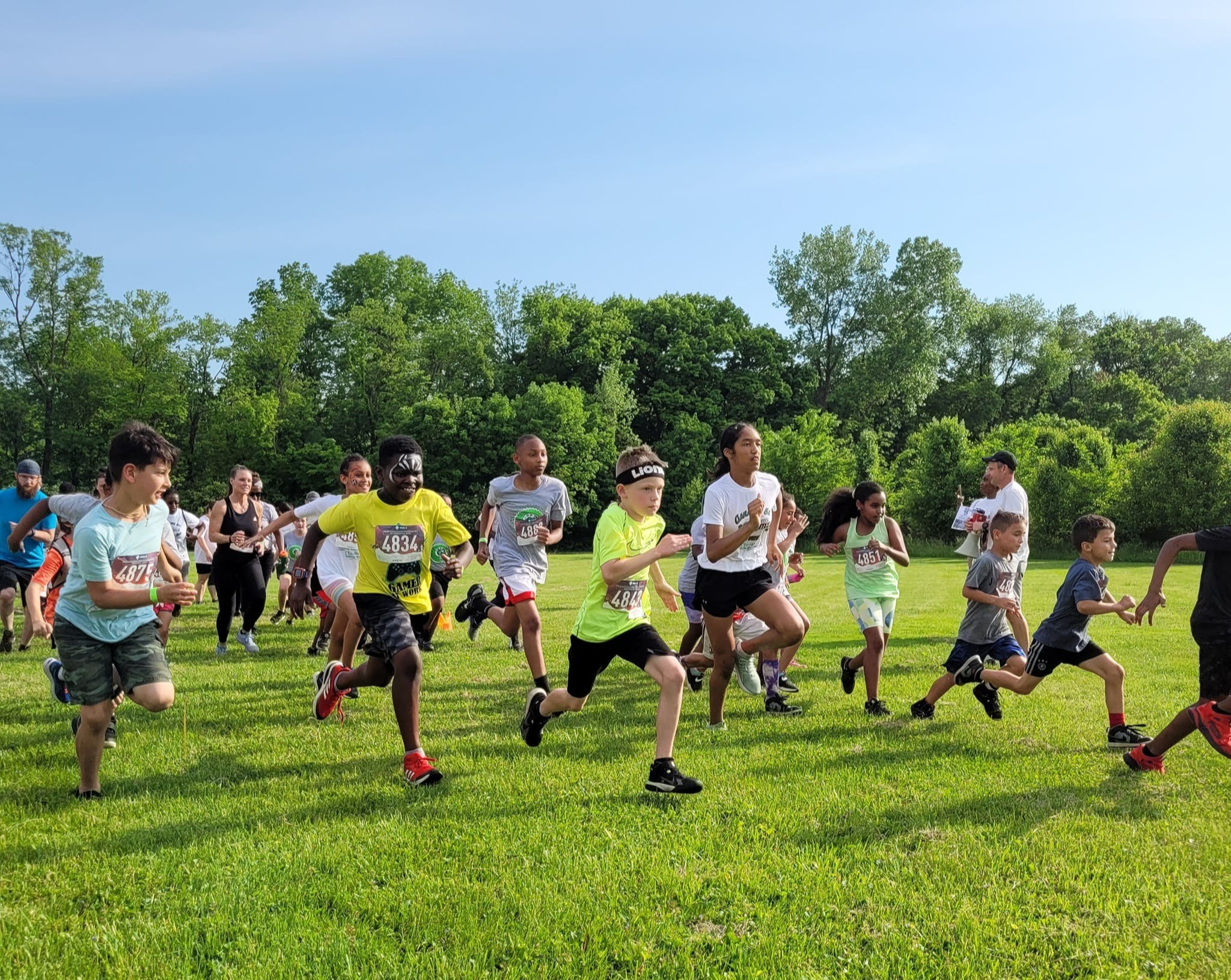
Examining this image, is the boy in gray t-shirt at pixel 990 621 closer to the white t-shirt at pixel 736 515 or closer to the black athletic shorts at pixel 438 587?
the white t-shirt at pixel 736 515

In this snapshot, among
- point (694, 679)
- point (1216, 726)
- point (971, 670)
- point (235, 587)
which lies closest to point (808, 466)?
point (235, 587)

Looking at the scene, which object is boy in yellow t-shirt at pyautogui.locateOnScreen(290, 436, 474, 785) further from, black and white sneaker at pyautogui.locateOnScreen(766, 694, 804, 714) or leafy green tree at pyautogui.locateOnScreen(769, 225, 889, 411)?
leafy green tree at pyautogui.locateOnScreen(769, 225, 889, 411)

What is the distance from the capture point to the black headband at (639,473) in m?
5.90

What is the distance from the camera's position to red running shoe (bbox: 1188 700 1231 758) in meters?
5.72

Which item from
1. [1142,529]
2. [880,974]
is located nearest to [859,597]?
[880,974]

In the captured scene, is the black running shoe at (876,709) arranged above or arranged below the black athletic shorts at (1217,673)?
below

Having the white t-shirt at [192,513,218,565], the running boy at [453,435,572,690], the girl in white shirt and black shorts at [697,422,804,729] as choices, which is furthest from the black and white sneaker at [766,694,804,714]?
the white t-shirt at [192,513,218,565]

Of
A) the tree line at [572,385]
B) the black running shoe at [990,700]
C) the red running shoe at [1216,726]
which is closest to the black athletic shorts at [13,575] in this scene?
the black running shoe at [990,700]

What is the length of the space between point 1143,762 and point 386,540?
5.30 meters

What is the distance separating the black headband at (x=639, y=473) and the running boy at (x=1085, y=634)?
3234 mm

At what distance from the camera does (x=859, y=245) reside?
216 feet

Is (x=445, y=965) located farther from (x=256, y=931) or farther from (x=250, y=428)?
(x=250, y=428)

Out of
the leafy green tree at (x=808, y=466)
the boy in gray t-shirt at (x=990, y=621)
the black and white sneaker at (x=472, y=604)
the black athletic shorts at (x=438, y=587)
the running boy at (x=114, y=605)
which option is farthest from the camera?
the leafy green tree at (x=808, y=466)

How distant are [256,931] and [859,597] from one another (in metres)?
6.15
